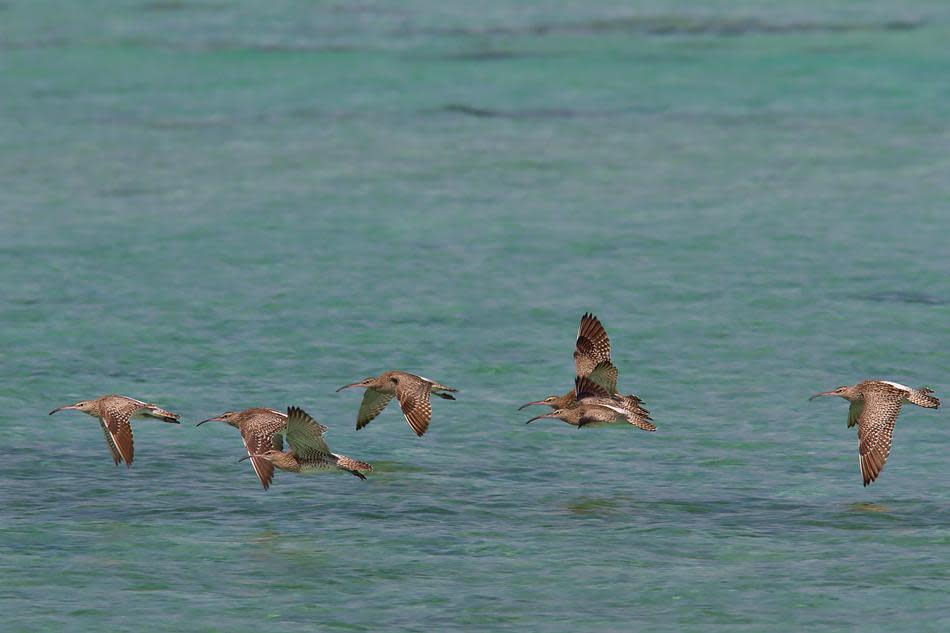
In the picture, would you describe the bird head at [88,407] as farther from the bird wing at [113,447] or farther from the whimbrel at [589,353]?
the whimbrel at [589,353]

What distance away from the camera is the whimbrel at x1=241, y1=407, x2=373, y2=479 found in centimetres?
2109

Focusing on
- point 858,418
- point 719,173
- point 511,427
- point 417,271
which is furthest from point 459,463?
point 719,173

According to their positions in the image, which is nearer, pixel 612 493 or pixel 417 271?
pixel 612 493

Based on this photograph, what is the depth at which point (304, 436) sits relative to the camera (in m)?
21.1

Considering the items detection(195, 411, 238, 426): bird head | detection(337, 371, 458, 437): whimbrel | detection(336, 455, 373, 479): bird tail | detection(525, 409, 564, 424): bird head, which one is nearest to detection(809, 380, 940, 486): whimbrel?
detection(525, 409, 564, 424): bird head

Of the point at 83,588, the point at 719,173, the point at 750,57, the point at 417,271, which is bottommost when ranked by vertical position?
the point at 83,588

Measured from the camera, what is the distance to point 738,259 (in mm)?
30359

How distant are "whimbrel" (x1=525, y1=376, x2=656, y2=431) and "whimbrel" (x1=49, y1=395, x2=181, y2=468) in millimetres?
4413

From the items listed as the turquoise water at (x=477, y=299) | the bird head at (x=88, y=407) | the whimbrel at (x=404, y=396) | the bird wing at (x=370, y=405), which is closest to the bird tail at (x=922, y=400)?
the turquoise water at (x=477, y=299)

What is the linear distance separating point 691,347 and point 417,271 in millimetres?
5127

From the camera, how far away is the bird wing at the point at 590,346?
2350 cm

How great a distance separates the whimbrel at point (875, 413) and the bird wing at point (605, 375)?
2552 mm

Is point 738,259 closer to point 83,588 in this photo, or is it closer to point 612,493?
point 612,493

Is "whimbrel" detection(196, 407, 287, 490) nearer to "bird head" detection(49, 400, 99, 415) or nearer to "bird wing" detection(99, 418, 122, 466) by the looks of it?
"bird wing" detection(99, 418, 122, 466)
